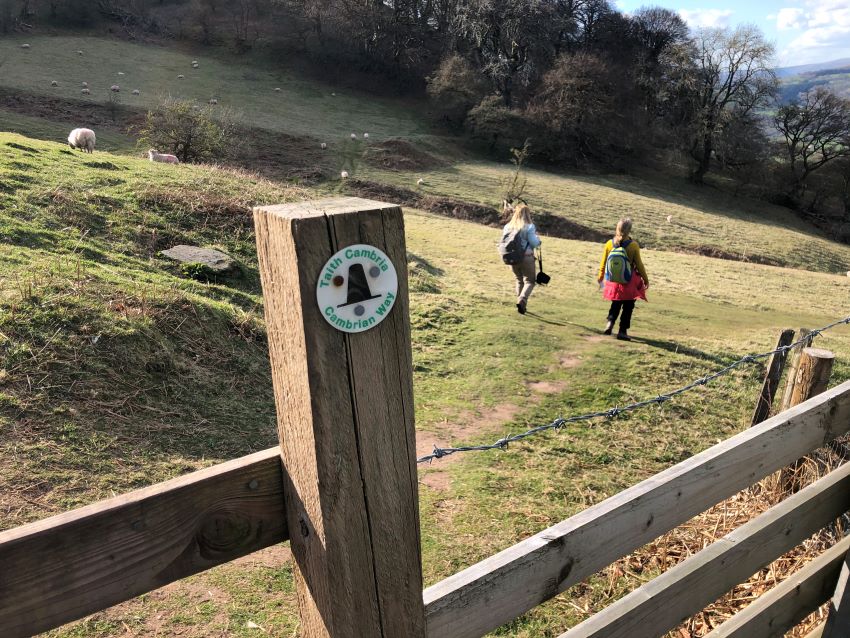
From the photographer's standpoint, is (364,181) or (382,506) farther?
(364,181)

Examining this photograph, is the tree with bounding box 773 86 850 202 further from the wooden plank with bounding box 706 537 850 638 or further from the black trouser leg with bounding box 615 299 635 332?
the wooden plank with bounding box 706 537 850 638

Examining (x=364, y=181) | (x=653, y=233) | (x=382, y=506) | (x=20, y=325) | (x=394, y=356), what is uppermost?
(x=394, y=356)

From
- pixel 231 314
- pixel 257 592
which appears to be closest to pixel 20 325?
pixel 231 314

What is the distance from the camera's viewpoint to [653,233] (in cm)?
2909

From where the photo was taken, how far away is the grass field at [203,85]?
38291mm

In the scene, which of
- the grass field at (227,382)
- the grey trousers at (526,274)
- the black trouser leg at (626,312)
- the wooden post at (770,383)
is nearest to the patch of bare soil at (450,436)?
the grass field at (227,382)

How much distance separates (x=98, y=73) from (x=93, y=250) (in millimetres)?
40808

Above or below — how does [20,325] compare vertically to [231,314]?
above

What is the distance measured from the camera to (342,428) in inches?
54.8

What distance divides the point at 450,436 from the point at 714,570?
4.49 meters

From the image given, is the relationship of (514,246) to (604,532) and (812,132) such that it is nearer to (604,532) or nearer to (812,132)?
(604,532)

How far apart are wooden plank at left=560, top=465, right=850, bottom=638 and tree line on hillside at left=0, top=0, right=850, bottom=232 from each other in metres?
42.7

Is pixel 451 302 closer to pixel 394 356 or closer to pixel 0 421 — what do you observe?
pixel 0 421

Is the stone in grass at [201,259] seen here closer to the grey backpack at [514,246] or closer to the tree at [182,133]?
the grey backpack at [514,246]
